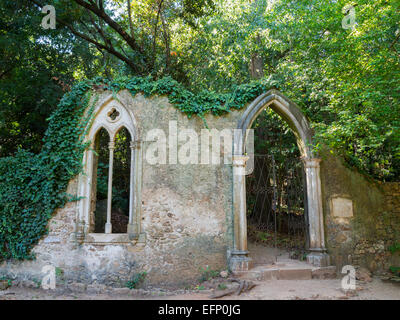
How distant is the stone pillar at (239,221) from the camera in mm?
5828

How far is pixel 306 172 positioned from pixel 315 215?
39.5 inches

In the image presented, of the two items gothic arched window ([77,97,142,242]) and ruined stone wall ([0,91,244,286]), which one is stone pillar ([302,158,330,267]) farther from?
gothic arched window ([77,97,142,242])

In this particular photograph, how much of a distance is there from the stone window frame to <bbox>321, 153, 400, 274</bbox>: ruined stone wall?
427 cm

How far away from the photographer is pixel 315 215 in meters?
6.48

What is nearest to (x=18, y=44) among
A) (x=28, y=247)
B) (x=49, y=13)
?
(x=49, y=13)

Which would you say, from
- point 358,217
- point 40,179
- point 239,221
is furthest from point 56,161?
point 358,217

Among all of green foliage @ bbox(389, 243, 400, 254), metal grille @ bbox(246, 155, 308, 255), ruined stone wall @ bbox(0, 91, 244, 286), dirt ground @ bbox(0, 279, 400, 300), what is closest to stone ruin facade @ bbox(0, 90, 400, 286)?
ruined stone wall @ bbox(0, 91, 244, 286)

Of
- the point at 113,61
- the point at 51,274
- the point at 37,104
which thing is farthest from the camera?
the point at 113,61

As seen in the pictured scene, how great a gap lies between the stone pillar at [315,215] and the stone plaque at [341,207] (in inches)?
14.4

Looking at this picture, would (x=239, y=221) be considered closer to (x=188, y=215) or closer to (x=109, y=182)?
(x=188, y=215)

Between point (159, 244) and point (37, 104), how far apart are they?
619 centimetres

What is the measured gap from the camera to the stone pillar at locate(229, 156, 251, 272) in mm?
5828

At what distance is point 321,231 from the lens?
6.42 meters
